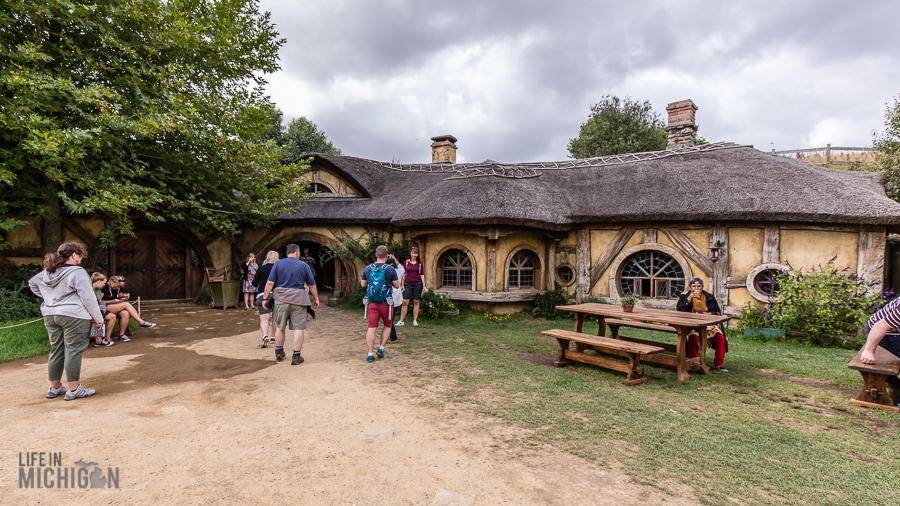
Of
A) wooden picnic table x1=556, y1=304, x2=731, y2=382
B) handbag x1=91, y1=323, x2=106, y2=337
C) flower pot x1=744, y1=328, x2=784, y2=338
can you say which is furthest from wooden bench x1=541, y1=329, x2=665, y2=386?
handbag x1=91, y1=323, x2=106, y2=337

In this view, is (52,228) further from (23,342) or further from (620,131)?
(620,131)

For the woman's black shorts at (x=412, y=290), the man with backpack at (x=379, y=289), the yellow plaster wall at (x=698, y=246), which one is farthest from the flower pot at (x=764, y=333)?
the man with backpack at (x=379, y=289)

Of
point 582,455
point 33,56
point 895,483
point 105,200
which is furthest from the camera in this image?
point 105,200

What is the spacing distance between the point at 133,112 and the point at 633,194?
35.4 ft

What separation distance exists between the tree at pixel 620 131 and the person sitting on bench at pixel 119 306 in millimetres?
23736

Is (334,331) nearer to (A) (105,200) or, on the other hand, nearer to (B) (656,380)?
(A) (105,200)

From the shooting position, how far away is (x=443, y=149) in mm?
15523

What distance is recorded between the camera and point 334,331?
8219 millimetres

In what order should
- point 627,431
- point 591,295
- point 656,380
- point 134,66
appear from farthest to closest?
point 591,295 < point 134,66 < point 656,380 < point 627,431

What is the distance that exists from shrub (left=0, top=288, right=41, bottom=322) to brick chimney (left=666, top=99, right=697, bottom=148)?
1586 centimetres

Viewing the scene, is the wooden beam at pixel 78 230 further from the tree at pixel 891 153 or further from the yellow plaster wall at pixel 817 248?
the tree at pixel 891 153

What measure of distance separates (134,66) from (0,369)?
18.8 ft

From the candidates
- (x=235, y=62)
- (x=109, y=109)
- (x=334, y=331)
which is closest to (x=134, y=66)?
(x=109, y=109)

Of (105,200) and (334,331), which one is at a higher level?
(105,200)
